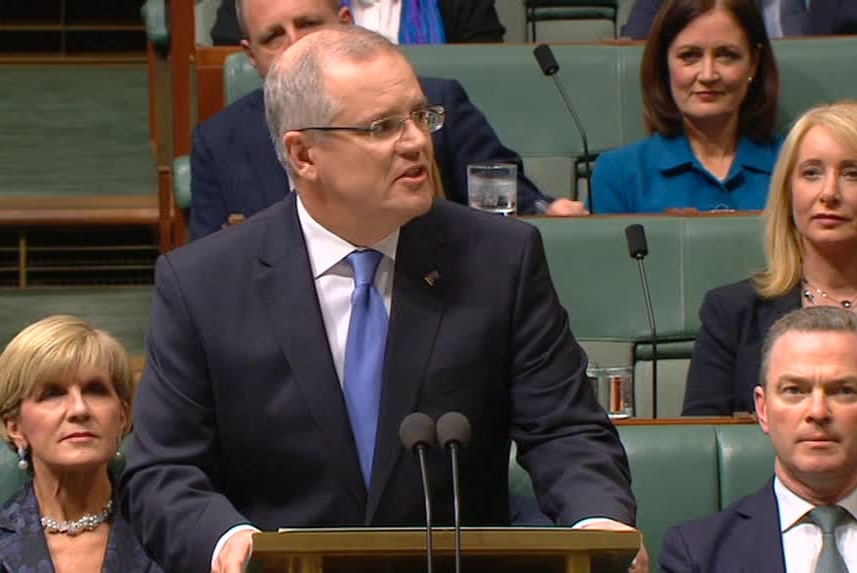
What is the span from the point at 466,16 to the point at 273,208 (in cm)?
209

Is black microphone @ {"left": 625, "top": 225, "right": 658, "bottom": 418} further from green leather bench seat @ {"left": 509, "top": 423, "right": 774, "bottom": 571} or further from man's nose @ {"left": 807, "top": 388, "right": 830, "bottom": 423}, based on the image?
man's nose @ {"left": 807, "top": 388, "right": 830, "bottom": 423}

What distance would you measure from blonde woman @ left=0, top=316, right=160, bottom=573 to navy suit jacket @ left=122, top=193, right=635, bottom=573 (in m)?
0.34

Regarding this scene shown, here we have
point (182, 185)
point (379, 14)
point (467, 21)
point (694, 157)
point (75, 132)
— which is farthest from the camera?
point (75, 132)

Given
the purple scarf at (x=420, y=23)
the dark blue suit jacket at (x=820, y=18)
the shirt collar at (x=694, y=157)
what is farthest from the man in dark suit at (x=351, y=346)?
the dark blue suit jacket at (x=820, y=18)

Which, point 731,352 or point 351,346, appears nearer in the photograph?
point 351,346

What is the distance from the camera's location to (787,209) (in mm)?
2785

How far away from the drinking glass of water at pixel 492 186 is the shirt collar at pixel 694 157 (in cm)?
30

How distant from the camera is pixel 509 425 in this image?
1984 millimetres

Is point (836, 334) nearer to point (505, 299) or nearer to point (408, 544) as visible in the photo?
point (505, 299)

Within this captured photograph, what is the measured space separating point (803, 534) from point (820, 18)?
2168mm

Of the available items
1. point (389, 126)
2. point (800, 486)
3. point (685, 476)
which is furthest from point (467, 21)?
point (389, 126)

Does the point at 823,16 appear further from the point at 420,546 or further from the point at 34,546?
the point at 420,546

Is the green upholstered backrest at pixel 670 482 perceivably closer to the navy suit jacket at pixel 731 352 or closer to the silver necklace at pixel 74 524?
the navy suit jacket at pixel 731 352

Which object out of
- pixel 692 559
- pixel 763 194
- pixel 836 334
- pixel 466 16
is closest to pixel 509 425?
pixel 692 559
